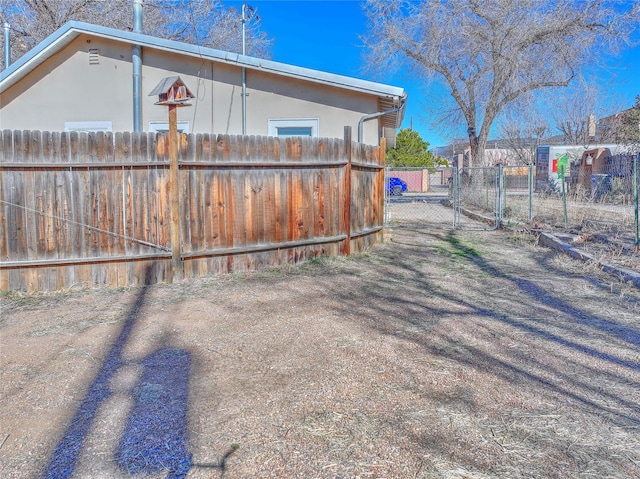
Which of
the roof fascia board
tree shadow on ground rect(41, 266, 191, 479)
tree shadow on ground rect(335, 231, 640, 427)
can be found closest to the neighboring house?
the roof fascia board

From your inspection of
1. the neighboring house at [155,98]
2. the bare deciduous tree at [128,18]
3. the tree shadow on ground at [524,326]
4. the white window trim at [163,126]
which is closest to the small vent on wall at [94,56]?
the neighboring house at [155,98]

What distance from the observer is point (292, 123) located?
958cm

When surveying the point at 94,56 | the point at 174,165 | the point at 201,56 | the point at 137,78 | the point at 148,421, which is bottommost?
the point at 148,421

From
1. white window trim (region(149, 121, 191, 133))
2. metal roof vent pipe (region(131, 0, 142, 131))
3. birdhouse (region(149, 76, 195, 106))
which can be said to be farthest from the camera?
white window trim (region(149, 121, 191, 133))

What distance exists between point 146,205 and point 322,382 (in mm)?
3752

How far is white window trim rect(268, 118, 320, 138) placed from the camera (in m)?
9.53

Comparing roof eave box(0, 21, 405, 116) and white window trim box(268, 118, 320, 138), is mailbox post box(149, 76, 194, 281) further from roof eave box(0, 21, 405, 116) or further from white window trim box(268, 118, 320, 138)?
white window trim box(268, 118, 320, 138)

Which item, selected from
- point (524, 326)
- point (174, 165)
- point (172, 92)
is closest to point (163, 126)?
point (172, 92)

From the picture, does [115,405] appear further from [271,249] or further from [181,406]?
[271,249]

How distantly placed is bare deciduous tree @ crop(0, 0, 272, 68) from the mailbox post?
40.9 ft

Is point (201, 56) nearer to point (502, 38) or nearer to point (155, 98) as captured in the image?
point (155, 98)

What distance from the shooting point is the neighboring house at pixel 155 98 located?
9.46 meters

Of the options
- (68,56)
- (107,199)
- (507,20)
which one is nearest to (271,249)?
(107,199)

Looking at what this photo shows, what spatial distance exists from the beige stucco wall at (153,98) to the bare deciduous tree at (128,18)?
360 inches
